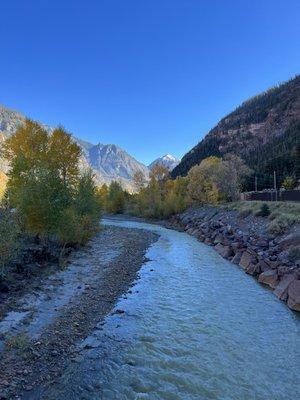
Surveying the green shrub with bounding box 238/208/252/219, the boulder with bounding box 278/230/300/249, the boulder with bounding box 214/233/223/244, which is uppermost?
the green shrub with bounding box 238/208/252/219

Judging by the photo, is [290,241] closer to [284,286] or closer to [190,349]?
[284,286]

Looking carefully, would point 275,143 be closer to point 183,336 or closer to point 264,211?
→ point 264,211

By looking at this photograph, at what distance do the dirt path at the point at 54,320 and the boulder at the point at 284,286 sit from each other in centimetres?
937

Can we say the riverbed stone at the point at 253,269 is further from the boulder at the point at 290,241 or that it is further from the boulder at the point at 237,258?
the boulder at the point at 237,258

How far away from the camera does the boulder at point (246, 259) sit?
104 ft

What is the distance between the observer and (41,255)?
2892 centimetres

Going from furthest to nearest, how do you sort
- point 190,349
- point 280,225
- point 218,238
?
point 218,238
point 280,225
point 190,349

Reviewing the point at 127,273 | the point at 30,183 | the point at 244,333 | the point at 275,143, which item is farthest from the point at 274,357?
the point at 275,143

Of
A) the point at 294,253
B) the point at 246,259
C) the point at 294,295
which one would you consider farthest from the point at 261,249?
the point at 294,295

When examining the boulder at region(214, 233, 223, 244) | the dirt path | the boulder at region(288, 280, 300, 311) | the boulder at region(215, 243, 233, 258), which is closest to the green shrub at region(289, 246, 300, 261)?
the boulder at region(288, 280, 300, 311)

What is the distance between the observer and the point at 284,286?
23312 millimetres

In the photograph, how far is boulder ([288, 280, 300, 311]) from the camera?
20.5 meters

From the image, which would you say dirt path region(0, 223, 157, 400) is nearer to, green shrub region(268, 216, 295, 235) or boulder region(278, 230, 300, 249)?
boulder region(278, 230, 300, 249)

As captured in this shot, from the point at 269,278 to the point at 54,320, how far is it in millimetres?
15475
